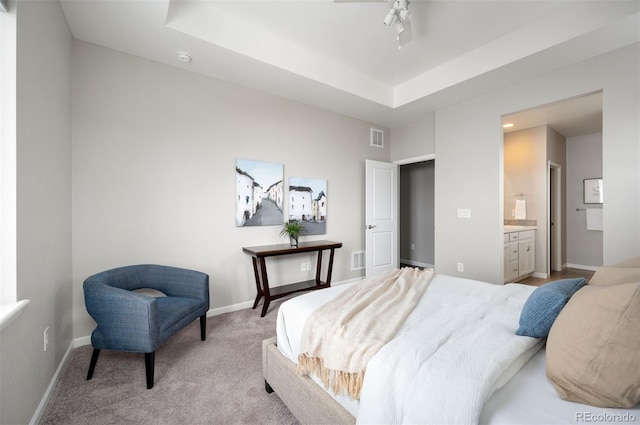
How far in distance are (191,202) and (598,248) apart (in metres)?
7.03

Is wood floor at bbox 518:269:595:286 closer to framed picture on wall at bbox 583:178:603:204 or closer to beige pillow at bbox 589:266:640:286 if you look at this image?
framed picture on wall at bbox 583:178:603:204

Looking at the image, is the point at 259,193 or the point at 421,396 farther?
the point at 259,193

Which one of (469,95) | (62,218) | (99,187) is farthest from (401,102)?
(62,218)

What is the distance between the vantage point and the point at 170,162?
292cm

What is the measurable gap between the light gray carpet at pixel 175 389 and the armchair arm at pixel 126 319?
11.3 inches

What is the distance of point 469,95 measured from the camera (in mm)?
3668

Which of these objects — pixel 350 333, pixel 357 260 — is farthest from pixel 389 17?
pixel 357 260

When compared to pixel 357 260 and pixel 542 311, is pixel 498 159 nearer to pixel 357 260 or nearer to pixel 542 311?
pixel 357 260

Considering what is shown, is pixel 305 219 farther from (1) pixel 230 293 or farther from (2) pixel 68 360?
(2) pixel 68 360

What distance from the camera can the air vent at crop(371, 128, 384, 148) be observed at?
4777 millimetres

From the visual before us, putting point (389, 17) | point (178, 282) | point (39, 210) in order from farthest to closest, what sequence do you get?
point (178, 282) < point (389, 17) < point (39, 210)

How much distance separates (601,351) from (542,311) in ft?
1.15

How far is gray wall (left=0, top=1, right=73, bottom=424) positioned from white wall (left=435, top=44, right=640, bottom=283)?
4272 mm

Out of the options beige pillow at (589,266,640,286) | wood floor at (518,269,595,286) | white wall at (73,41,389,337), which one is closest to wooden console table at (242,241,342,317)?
white wall at (73,41,389,337)
